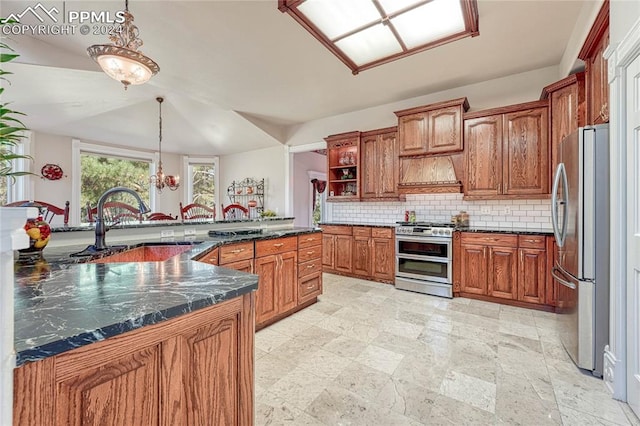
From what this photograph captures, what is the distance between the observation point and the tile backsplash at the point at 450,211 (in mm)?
3562

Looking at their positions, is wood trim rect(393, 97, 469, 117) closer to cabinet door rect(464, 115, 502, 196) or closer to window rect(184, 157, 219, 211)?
cabinet door rect(464, 115, 502, 196)

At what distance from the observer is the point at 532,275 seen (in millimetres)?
3133

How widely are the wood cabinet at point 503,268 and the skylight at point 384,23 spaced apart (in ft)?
7.76

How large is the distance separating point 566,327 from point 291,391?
2253 mm

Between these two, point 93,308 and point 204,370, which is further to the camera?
point 204,370

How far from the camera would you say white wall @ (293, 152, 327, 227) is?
22.2ft

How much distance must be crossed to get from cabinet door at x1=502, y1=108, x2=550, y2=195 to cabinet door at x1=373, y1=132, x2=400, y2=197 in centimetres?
146

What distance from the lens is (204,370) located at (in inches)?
35.8

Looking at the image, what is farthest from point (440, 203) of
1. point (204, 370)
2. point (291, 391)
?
point (204, 370)

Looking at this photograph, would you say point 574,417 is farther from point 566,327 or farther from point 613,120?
point 613,120

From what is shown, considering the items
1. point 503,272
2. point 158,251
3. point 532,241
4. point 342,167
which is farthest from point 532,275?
point 158,251

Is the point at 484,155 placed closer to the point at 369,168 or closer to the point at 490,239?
the point at 490,239

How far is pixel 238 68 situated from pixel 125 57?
1.87 meters

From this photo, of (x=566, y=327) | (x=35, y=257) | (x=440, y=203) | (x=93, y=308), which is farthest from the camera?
(x=440, y=203)
